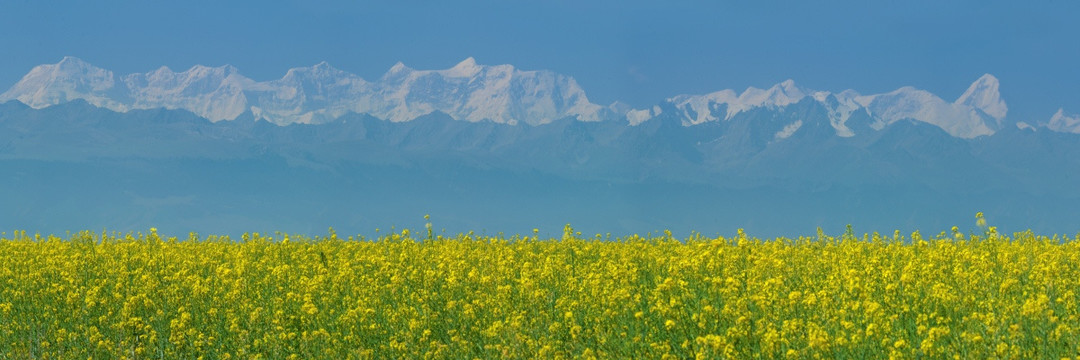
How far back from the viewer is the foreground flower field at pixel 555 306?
6.05 meters

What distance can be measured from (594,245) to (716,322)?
266 inches

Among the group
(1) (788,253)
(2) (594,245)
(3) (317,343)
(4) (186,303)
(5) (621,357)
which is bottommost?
(5) (621,357)

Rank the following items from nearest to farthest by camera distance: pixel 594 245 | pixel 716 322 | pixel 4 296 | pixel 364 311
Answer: pixel 716 322
pixel 364 311
pixel 4 296
pixel 594 245

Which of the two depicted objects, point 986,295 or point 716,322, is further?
point 986,295

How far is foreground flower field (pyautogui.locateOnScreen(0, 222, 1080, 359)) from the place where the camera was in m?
6.05

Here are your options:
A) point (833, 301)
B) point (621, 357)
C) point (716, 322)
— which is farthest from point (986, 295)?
point (621, 357)

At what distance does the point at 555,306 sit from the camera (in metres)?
7.78

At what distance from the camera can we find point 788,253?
1112 centimetres

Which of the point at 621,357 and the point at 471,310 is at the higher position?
the point at 471,310

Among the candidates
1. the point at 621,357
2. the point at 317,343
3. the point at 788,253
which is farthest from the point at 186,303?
the point at 788,253

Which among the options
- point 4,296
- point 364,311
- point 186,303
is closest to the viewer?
point 364,311

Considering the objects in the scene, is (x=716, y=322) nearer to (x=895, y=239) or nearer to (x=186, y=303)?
(x=186, y=303)

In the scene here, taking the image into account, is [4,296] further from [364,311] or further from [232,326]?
[364,311]

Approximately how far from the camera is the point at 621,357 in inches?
247
